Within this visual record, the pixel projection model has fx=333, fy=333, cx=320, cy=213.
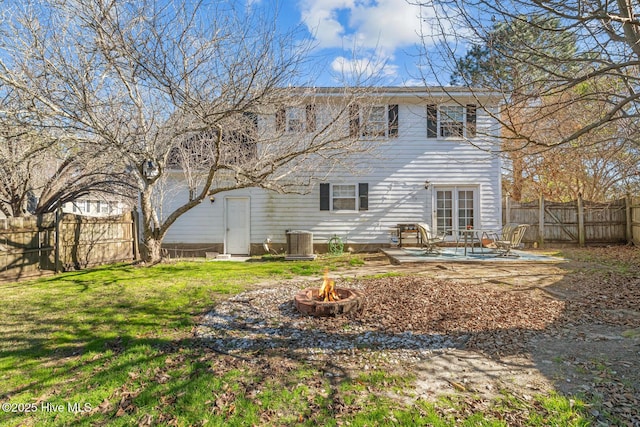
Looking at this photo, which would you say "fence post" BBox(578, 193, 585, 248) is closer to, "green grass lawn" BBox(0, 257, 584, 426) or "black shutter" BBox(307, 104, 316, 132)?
"black shutter" BBox(307, 104, 316, 132)

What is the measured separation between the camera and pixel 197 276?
26.1ft

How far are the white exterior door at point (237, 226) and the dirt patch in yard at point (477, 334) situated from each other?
20.4 feet

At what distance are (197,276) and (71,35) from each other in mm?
5421

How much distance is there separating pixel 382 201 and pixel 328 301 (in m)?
8.14

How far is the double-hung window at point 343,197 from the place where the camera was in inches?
493

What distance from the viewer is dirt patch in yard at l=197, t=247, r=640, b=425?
2.95 m

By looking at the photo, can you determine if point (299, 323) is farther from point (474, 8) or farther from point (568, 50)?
point (568, 50)

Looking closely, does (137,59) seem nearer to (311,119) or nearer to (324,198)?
(311,119)

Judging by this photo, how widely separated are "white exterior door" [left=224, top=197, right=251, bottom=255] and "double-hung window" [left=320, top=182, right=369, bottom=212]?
9.76 feet

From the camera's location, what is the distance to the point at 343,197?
1264 centimetres

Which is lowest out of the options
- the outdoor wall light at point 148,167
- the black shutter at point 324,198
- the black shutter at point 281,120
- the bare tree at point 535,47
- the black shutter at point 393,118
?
the black shutter at point 324,198

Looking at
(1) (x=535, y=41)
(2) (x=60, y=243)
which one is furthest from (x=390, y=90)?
(2) (x=60, y=243)

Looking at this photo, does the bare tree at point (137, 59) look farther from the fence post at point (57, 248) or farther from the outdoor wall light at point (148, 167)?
the fence post at point (57, 248)

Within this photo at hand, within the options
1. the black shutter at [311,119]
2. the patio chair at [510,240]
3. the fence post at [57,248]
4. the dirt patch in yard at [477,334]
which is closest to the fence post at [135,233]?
the fence post at [57,248]
